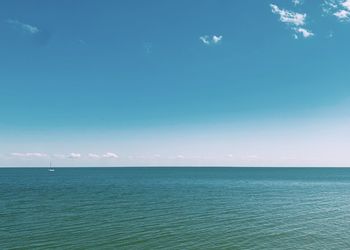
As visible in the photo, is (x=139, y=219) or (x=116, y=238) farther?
(x=139, y=219)

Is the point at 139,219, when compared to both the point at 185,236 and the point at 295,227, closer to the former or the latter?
the point at 185,236

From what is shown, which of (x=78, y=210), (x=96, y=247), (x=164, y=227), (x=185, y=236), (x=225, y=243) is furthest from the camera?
(x=78, y=210)

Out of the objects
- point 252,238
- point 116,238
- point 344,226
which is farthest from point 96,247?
point 344,226

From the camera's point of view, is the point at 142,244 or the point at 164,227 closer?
the point at 142,244

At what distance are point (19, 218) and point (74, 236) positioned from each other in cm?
1416

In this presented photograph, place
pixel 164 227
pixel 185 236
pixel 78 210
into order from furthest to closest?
pixel 78 210 → pixel 164 227 → pixel 185 236

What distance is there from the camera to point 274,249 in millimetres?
27766

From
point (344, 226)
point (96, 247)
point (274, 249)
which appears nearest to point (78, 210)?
point (96, 247)

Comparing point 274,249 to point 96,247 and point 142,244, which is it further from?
point 96,247

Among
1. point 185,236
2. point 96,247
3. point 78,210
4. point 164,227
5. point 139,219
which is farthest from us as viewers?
point 78,210

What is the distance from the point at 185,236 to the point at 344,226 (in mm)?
20478

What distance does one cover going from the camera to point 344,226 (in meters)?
37.2

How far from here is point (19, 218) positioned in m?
40.5

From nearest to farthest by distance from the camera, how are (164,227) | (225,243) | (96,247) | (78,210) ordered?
1. (96,247)
2. (225,243)
3. (164,227)
4. (78,210)
